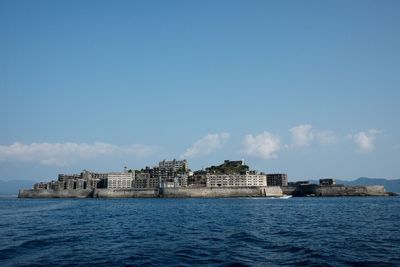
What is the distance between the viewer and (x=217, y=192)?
153m

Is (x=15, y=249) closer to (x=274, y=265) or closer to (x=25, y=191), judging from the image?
(x=274, y=265)

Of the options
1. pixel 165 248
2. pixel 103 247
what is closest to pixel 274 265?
pixel 165 248

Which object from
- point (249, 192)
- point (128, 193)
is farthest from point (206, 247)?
→ point (128, 193)

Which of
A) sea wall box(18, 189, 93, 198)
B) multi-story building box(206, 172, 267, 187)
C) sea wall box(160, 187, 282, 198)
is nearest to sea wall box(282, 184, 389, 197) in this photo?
sea wall box(160, 187, 282, 198)

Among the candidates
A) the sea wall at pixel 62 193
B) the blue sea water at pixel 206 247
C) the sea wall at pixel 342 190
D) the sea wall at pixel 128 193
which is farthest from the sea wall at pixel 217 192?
the blue sea water at pixel 206 247

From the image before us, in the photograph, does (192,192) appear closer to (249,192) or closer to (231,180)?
(249,192)

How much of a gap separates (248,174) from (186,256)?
16835cm

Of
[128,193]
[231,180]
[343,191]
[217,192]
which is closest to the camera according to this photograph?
[217,192]

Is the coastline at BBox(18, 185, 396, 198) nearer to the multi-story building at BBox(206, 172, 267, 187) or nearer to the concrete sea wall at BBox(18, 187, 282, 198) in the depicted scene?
the concrete sea wall at BBox(18, 187, 282, 198)

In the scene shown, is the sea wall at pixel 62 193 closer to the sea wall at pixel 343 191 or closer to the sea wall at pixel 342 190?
the sea wall at pixel 342 190

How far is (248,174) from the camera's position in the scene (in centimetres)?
18812

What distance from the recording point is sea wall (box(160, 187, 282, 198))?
495 feet

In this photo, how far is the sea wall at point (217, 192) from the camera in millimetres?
150750

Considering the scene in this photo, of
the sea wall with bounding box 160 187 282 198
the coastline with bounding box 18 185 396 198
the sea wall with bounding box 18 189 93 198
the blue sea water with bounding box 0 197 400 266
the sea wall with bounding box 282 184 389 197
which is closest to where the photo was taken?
the blue sea water with bounding box 0 197 400 266
